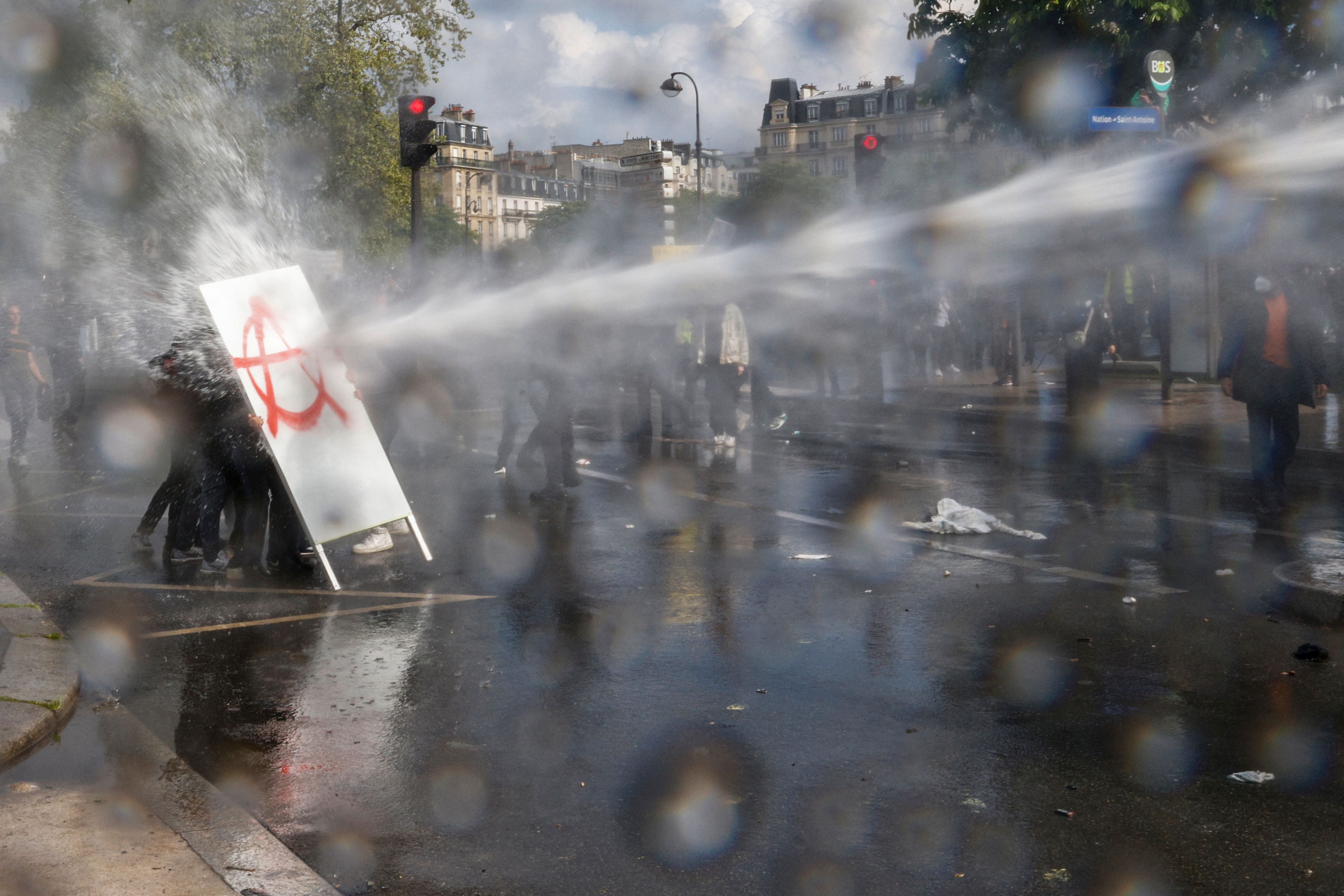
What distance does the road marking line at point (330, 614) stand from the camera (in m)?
6.91

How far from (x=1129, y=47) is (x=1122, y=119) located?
7.73 m

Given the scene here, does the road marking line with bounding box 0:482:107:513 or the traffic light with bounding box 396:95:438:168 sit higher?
the traffic light with bounding box 396:95:438:168

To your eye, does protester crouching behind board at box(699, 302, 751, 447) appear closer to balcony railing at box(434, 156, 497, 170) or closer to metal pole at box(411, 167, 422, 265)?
metal pole at box(411, 167, 422, 265)

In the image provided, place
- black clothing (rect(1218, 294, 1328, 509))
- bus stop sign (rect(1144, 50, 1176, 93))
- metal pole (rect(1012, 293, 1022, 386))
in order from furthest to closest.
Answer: metal pole (rect(1012, 293, 1022, 386))
bus stop sign (rect(1144, 50, 1176, 93))
black clothing (rect(1218, 294, 1328, 509))

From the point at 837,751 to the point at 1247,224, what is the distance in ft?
51.4

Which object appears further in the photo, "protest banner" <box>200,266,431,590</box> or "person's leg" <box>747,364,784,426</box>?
"person's leg" <box>747,364,784,426</box>

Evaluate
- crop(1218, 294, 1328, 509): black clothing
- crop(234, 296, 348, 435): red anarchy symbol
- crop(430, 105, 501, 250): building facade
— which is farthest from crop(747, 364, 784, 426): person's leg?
crop(430, 105, 501, 250): building facade

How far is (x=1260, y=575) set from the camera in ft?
24.4

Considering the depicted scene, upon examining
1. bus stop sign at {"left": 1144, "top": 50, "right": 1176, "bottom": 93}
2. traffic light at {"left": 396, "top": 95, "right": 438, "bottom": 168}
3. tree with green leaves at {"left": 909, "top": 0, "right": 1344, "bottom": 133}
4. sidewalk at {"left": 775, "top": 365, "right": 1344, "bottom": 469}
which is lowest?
sidewalk at {"left": 775, "top": 365, "right": 1344, "bottom": 469}

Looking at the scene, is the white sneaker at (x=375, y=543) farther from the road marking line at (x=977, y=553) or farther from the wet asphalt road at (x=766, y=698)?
the road marking line at (x=977, y=553)

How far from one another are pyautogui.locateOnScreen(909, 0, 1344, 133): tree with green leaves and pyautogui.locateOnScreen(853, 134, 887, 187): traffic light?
17.6 ft

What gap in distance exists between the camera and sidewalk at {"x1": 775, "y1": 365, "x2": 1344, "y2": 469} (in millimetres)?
13055

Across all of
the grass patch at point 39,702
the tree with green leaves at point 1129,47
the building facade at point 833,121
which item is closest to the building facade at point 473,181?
the building facade at point 833,121

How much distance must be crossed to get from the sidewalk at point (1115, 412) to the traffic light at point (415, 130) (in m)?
6.06
